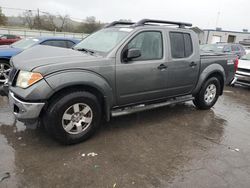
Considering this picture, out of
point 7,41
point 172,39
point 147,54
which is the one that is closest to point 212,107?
point 172,39

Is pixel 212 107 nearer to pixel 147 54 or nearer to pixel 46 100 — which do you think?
pixel 147 54

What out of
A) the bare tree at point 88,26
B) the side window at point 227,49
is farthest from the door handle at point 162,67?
the bare tree at point 88,26

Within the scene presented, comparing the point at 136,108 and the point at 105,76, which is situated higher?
the point at 105,76

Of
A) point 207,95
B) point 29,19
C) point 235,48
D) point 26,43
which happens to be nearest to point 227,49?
point 235,48

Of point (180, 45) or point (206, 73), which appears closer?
point (180, 45)

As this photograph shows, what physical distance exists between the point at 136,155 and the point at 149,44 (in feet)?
6.68

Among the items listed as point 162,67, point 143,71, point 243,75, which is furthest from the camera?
point 243,75

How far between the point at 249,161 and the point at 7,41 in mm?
18121

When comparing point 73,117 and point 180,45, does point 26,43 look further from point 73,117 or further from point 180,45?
point 180,45

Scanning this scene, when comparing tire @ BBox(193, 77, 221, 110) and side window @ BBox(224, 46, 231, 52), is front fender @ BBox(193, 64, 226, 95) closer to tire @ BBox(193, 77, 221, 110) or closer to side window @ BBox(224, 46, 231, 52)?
tire @ BBox(193, 77, 221, 110)

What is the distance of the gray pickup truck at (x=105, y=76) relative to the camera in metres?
3.24

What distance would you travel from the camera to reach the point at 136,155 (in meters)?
3.44

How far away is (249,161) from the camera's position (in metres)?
3.47

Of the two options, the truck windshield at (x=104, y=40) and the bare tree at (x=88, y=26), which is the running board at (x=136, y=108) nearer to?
the truck windshield at (x=104, y=40)
